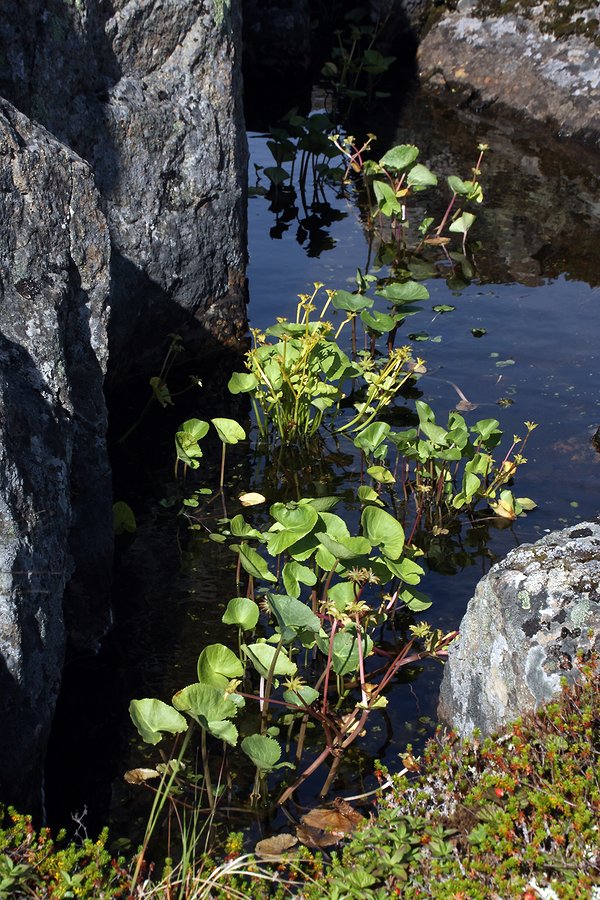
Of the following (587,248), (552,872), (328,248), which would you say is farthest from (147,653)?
(587,248)

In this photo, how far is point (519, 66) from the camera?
9.10 metres

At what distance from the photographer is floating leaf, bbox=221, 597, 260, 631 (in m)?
3.46

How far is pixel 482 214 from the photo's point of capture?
24.7 feet

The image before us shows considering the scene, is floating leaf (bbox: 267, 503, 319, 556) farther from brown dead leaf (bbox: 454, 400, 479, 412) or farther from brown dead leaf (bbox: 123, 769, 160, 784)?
brown dead leaf (bbox: 454, 400, 479, 412)

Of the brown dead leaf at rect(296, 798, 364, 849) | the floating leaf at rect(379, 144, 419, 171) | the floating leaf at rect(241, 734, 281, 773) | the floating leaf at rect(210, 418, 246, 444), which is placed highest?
the floating leaf at rect(379, 144, 419, 171)

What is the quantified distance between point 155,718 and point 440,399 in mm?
2843

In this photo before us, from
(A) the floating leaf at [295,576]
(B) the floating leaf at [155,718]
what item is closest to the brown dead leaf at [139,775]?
(B) the floating leaf at [155,718]

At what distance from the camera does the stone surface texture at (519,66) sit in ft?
28.2

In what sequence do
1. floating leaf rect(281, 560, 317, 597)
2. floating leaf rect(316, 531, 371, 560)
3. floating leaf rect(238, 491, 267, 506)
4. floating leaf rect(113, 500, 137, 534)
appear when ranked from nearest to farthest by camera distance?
floating leaf rect(316, 531, 371, 560)
floating leaf rect(281, 560, 317, 597)
floating leaf rect(113, 500, 137, 534)
floating leaf rect(238, 491, 267, 506)

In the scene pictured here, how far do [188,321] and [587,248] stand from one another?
2914mm

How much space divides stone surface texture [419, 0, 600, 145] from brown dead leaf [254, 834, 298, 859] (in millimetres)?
6828

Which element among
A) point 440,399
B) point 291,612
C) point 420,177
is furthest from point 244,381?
point 420,177

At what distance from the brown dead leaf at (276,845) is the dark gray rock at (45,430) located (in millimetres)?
676

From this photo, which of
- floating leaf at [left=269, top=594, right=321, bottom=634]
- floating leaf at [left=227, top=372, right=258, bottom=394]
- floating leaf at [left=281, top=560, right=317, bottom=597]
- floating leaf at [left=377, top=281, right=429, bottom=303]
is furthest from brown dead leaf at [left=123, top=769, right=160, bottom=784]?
floating leaf at [left=377, top=281, right=429, bottom=303]
